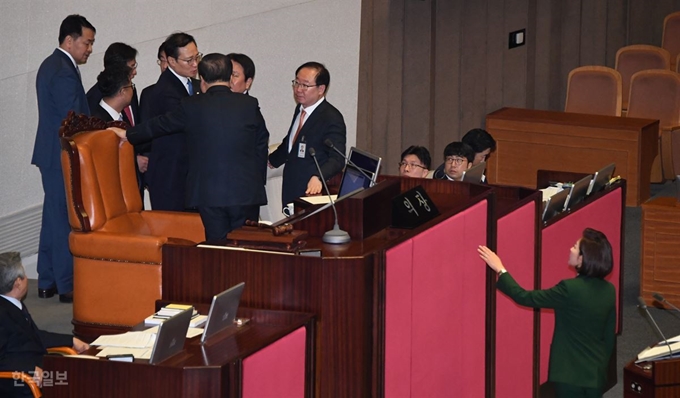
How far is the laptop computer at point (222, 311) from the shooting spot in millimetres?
3320

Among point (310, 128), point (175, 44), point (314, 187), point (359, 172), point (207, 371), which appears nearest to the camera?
point (207, 371)

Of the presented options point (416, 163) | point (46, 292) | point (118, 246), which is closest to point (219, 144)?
point (118, 246)

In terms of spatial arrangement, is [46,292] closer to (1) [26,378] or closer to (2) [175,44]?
(2) [175,44]

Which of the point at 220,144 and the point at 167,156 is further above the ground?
the point at 220,144

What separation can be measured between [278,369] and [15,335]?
1.09 meters

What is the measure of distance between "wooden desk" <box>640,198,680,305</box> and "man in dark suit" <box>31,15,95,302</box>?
3257mm

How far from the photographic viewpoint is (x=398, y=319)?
12.7 feet

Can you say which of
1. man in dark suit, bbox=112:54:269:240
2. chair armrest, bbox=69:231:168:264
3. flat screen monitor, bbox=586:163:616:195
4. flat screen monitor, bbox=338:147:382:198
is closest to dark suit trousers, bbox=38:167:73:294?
chair armrest, bbox=69:231:168:264

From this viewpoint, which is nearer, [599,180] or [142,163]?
[599,180]

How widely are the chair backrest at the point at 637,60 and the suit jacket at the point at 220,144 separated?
5.98m

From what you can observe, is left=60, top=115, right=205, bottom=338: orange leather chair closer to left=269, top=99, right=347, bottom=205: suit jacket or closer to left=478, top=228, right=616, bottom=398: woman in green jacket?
left=269, top=99, right=347, bottom=205: suit jacket

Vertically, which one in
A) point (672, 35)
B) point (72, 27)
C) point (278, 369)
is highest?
point (672, 35)

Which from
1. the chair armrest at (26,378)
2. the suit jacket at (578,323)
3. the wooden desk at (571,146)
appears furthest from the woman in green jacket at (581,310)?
the wooden desk at (571,146)

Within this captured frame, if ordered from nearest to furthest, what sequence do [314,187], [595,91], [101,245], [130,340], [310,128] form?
[130,340] < [314,187] < [101,245] < [310,128] < [595,91]
